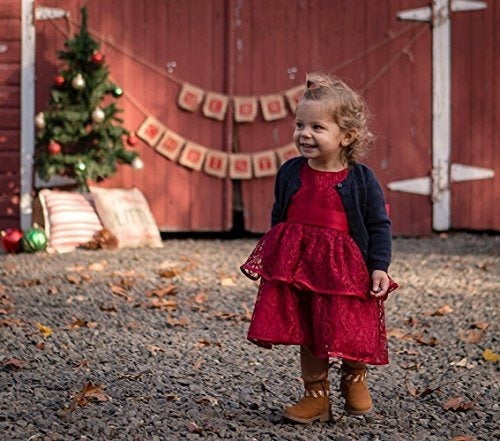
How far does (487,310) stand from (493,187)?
4.56m

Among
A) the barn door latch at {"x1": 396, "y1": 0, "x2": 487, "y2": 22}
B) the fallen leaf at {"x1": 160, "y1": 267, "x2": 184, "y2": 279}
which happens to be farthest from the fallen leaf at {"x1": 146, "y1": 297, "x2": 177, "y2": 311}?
the barn door latch at {"x1": 396, "y1": 0, "x2": 487, "y2": 22}

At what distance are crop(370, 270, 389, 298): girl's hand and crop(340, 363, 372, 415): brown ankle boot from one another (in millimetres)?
280

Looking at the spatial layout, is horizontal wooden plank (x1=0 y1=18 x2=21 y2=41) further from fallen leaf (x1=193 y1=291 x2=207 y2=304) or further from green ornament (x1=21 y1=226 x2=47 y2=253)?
fallen leaf (x1=193 y1=291 x2=207 y2=304)

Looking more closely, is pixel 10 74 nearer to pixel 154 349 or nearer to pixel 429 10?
pixel 429 10

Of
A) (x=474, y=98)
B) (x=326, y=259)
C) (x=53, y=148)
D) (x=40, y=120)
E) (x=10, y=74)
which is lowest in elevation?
(x=326, y=259)

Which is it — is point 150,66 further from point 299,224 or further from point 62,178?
point 299,224

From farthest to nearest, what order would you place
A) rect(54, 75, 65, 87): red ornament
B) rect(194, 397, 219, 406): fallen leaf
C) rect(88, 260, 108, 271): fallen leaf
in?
rect(54, 75, 65, 87): red ornament
rect(88, 260, 108, 271): fallen leaf
rect(194, 397, 219, 406): fallen leaf

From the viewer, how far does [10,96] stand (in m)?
9.26

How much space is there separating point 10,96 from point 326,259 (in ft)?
22.0

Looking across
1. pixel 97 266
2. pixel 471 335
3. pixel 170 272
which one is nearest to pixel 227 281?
pixel 170 272

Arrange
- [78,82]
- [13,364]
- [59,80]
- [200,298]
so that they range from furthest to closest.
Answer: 1. [59,80]
2. [78,82]
3. [200,298]
4. [13,364]

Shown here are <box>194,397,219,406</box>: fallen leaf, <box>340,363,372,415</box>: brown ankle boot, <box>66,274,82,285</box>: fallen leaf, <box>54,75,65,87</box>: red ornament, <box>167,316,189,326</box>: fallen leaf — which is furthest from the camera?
<box>54,75,65,87</box>: red ornament

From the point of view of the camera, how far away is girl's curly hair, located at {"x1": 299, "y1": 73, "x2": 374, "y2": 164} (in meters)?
3.15

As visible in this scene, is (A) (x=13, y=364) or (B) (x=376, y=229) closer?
(B) (x=376, y=229)
